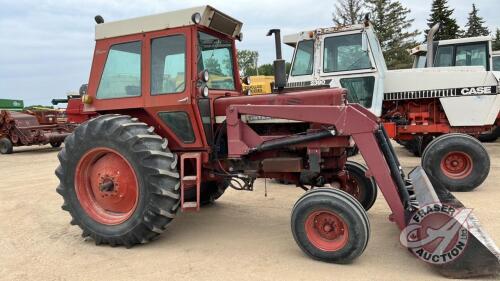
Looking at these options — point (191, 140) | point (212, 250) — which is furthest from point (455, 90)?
point (212, 250)

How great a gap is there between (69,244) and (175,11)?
2708 millimetres

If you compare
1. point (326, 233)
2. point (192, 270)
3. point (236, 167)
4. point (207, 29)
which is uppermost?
point (207, 29)

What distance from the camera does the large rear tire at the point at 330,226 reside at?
152 inches

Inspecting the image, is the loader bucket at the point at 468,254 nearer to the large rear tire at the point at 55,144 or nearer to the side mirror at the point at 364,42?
the side mirror at the point at 364,42

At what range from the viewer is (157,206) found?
4.41 m

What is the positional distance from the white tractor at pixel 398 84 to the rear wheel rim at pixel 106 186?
4.20 meters

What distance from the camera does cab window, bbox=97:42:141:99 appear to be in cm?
496

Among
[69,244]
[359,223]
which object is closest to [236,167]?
[359,223]

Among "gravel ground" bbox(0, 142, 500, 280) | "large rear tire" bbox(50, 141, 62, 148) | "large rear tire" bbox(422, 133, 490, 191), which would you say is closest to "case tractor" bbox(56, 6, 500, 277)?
"gravel ground" bbox(0, 142, 500, 280)

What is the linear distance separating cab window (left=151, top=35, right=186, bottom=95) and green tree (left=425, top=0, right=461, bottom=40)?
35767mm

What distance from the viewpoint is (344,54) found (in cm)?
859

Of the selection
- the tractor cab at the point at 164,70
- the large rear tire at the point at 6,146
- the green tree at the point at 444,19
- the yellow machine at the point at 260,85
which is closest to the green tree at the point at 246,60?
the yellow machine at the point at 260,85

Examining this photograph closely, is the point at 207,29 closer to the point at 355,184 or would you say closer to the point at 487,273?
the point at 355,184

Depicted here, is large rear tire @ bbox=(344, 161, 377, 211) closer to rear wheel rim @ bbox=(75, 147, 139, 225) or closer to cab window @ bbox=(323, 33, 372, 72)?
rear wheel rim @ bbox=(75, 147, 139, 225)
